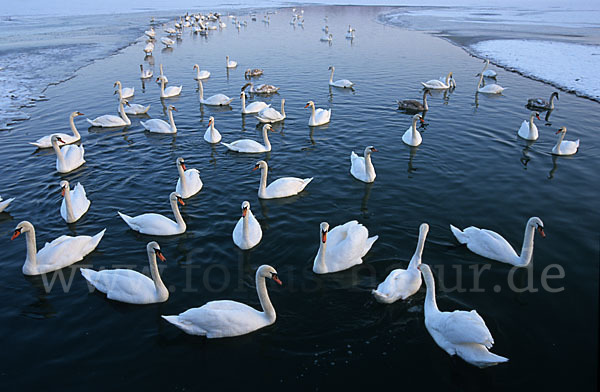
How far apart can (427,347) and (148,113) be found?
18257mm

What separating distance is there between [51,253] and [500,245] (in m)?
9.47

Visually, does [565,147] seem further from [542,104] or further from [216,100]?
[216,100]

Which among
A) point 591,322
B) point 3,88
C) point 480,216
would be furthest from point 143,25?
point 591,322

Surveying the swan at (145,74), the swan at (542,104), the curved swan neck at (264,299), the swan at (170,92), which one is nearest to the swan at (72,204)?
the curved swan neck at (264,299)

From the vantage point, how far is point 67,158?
13281mm

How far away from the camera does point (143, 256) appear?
9.07m

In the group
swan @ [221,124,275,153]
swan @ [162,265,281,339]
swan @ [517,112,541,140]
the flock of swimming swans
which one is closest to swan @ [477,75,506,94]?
swan @ [517,112,541,140]

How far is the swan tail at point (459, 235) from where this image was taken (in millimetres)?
9031

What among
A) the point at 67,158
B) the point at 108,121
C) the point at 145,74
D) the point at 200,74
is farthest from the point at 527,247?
the point at 145,74

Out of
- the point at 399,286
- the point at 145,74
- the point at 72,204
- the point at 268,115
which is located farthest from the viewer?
the point at 145,74

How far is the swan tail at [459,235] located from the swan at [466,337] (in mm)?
2956

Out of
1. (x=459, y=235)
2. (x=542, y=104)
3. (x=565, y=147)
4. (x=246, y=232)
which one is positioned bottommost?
(x=459, y=235)

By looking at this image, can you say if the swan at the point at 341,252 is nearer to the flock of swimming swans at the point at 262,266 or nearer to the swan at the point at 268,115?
the flock of swimming swans at the point at 262,266

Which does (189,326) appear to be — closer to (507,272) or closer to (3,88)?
(507,272)
